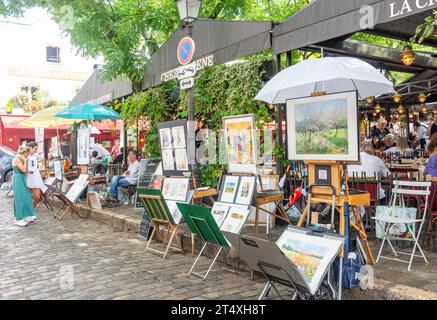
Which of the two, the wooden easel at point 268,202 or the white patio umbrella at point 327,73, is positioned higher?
the white patio umbrella at point 327,73

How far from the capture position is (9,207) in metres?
12.2

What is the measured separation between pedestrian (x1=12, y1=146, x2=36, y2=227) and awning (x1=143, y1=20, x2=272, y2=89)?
3.41m

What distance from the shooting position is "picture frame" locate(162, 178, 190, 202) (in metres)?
6.79

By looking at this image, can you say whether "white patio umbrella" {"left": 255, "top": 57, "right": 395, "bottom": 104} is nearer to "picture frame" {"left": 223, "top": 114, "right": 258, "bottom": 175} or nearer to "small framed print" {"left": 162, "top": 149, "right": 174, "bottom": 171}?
"picture frame" {"left": 223, "top": 114, "right": 258, "bottom": 175}

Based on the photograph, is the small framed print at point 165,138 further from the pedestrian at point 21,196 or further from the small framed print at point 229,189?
the pedestrian at point 21,196

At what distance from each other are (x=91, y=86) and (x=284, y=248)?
11.4 m

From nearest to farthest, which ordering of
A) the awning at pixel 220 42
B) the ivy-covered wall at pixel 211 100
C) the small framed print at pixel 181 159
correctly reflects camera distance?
→ 1. the small framed print at pixel 181 159
2. the awning at pixel 220 42
3. the ivy-covered wall at pixel 211 100

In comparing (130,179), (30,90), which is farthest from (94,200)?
(30,90)

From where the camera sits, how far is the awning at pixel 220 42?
723cm

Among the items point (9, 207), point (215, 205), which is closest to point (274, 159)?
point (215, 205)

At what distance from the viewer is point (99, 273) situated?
5531 millimetres

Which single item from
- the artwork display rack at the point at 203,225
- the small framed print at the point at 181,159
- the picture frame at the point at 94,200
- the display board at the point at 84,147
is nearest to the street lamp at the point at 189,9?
the small framed print at the point at 181,159

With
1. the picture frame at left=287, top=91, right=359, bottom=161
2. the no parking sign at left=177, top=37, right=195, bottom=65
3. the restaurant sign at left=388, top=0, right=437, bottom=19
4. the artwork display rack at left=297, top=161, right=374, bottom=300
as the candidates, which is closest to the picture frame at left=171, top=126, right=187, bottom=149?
the no parking sign at left=177, top=37, right=195, bottom=65
